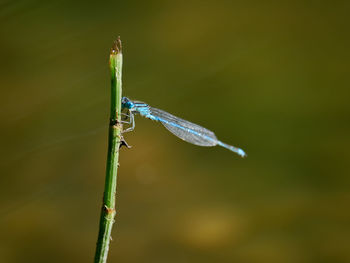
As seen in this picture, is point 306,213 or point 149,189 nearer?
point 306,213

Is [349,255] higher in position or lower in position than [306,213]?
lower

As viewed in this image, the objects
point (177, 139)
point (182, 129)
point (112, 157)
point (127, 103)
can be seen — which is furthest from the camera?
point (177, 139)

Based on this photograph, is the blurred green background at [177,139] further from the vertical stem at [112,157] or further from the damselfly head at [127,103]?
the vertical stem at [112,157]

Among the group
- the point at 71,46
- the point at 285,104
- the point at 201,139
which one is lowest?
the point at 201,139

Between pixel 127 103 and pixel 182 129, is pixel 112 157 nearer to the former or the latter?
pixel 127 103

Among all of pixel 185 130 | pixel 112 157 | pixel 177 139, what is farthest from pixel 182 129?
pixel 177 139

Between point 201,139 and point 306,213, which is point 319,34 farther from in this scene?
point 201,139

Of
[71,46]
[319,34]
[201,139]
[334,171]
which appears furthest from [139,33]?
[201,139]

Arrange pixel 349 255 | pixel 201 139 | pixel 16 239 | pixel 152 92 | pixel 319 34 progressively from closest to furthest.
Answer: pixel 201 139 < pixel 349 255 < pixel 16 239 < pixel 152 92 < pixel 319 34

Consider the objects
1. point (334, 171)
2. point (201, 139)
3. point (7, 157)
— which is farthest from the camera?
point (7, 157)
